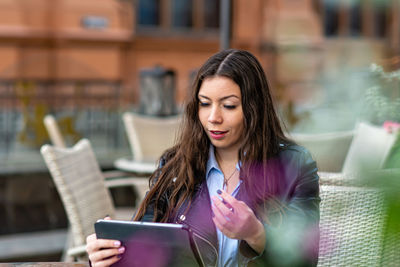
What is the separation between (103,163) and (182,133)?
6.68 meters

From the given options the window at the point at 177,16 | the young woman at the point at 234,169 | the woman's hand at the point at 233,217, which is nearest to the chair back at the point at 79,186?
the young woman at the point at 234,169

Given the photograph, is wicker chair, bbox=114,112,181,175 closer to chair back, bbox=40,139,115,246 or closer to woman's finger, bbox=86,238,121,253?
chair back, bbox=40,139,115,246

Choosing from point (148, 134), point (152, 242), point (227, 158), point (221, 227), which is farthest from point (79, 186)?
point (148, 134)

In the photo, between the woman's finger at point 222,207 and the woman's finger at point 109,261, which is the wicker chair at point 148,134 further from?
the woman's finger at point 222,207

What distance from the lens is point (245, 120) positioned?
1542 mm

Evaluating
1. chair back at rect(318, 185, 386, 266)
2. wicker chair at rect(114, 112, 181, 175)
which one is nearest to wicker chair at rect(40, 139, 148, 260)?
chair back at rect(318, 185, 386, 266)

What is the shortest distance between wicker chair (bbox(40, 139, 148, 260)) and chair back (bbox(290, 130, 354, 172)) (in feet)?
3.88

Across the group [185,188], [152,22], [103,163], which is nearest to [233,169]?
[185,188]


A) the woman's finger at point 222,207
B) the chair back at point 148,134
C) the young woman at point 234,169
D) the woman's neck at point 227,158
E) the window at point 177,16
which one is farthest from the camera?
the window at point 177,16

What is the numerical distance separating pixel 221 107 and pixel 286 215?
0.31 metres

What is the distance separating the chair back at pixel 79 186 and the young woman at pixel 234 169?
96cm

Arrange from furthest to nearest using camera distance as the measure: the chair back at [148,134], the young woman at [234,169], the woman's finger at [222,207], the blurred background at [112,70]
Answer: the blurred background at [112,70], the chair back at [148,134], the young woman at [234,169], the woman's finger at [222,207]

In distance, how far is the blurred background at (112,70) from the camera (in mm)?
7947

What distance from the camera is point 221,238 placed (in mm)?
1527
